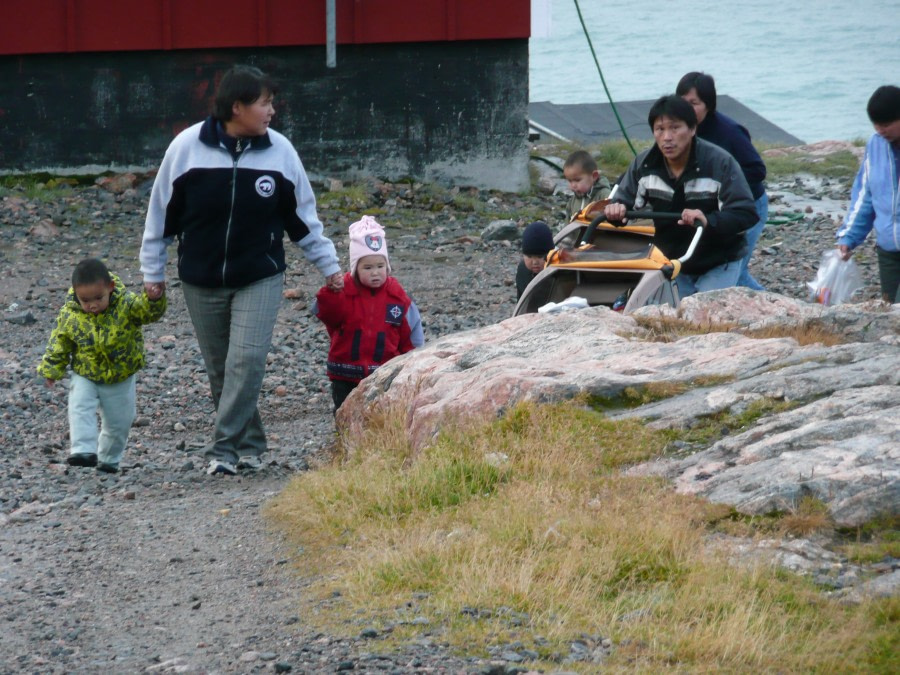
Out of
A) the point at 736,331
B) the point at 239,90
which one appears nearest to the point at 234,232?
the point at 239,90

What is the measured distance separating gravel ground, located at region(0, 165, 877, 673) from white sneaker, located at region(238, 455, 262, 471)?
0.05 metres

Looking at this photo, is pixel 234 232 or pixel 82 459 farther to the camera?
pixel 82 459

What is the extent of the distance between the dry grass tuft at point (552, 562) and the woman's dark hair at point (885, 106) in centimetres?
310

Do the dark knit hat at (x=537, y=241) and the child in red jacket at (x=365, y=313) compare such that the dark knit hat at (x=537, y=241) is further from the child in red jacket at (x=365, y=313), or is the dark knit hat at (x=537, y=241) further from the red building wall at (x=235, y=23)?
the red building wall at (x=235, y=23)

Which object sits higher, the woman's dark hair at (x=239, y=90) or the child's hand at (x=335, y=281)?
the woman's dark hair at (x=239, y=90)

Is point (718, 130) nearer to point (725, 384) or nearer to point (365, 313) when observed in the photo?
point (365, 313)

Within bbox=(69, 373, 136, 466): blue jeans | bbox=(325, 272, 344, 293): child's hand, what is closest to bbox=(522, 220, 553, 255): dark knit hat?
bbox=(325, 272, 344, 293): child's hand

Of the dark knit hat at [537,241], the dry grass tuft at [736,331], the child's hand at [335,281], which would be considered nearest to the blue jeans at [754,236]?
the dark knit hat at [537,241]

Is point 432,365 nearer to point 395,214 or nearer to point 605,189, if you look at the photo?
point 605,189

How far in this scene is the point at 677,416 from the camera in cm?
560

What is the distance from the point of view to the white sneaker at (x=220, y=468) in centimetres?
700

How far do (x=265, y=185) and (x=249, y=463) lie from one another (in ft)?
5.02

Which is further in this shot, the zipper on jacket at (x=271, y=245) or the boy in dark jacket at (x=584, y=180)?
the boy in dark jacket at (x=584, y=180)

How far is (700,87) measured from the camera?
26.9 feet
